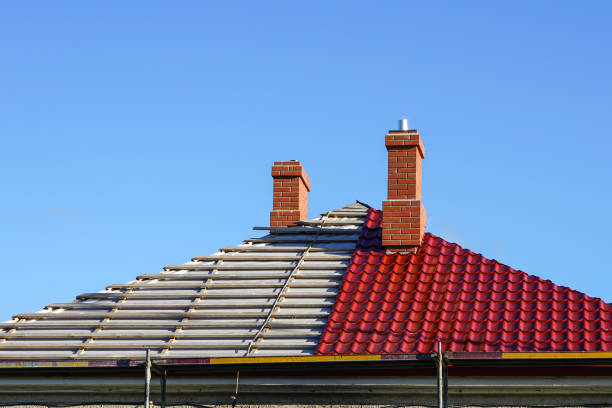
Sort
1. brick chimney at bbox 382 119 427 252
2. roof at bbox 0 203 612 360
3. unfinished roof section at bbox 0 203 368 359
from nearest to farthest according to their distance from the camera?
roof at bbox 0 203 612 360, unfinished roof section at bbox 0 203 368 359, brick chimney at bbox 382 119 427 252

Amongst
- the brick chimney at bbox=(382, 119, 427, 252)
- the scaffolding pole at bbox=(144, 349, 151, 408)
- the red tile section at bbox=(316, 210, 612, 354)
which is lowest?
the scaffolding pole at bbox=(144, 349, 151, 408)

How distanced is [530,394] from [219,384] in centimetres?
415

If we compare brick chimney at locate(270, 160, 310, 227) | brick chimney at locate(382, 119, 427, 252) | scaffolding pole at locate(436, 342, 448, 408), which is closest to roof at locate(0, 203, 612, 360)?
brick chimney at locate(382, 119, 427, 252)

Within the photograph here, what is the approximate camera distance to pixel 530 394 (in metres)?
14.9

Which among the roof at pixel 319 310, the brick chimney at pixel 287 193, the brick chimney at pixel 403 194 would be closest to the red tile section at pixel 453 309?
the roof at pixel 319 310

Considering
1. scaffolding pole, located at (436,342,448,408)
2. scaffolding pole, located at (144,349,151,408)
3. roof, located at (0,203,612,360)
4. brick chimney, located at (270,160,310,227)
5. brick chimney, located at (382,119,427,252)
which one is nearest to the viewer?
scaffolding pole, located at (436,342,448,408)

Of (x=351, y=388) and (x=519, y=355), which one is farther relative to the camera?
(x=351, y=388)

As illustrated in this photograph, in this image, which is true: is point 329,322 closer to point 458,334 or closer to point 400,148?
point 458,334

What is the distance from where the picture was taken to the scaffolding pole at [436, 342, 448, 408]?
13977mm

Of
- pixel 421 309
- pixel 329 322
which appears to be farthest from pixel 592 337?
pixel 329 322

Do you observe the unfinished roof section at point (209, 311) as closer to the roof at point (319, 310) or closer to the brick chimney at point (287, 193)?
the roof at point (319, 310)

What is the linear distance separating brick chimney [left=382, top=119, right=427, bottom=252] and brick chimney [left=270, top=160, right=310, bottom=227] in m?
2.30

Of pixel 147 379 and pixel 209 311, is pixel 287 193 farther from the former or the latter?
pixel 147 379

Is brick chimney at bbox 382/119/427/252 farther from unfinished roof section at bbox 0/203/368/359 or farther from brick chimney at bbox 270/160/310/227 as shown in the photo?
brick chimney at bbox 270/160/310/227
